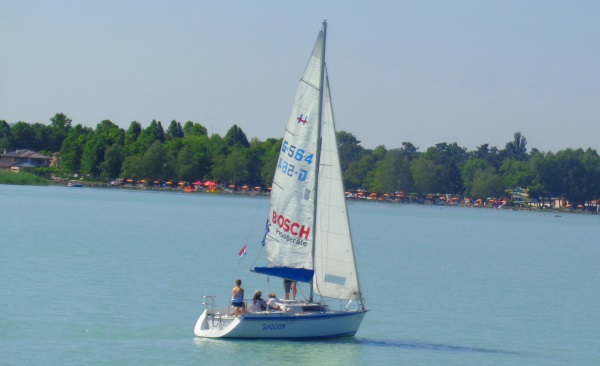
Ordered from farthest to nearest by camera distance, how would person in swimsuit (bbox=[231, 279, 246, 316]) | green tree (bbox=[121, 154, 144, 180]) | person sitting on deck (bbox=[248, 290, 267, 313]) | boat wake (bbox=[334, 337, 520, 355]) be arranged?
green tree (bbox=[121, 154, 144, 180]) → boat wake (bbox=[334, 337, 520, 355]) → person sitting on deck (bbox=[248, 290, 267, 313]) → person in swimsuit (bbox=[231, 279, 246, 316])

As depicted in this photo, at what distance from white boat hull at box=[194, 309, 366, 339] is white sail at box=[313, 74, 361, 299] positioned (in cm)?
88

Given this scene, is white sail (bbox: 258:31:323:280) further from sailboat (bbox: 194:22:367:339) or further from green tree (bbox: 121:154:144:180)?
green tree (bbox: 121:154:144:180)

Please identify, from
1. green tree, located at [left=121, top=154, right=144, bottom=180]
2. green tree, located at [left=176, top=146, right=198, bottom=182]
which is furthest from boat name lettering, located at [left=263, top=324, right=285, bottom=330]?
green tree, located at [left=176, top=146, right=198, bottom=182]

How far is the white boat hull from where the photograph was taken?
30.6 meters

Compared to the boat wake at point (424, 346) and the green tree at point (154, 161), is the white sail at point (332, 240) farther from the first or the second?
the green tree at point (154, 161)

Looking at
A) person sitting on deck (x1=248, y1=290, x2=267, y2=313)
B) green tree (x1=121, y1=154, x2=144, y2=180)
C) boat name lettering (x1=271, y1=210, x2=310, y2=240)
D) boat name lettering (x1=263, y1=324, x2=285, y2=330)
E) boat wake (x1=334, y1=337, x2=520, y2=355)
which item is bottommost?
boat wake (x1=334, y1=337, x2=520, y2=355)

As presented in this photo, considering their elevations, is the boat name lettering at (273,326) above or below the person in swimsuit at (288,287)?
below

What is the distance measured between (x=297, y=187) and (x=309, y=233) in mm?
1326

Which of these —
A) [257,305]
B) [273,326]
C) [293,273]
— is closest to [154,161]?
[293,273]

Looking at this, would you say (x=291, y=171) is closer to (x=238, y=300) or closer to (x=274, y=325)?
(x=238, y=300)

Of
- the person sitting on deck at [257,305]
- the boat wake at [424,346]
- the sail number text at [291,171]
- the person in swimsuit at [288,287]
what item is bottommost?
the boat wake at [424,346]

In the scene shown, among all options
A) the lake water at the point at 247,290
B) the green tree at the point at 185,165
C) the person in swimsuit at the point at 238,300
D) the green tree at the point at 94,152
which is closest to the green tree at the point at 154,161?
the green tree at the point at 185,165

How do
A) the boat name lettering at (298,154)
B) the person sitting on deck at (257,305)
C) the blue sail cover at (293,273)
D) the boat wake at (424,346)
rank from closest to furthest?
the person sitting on deck at (257,305) → the boat name lettering at (298,154) → the blue sail cover at (293,273) → the boat wake at (424,346)

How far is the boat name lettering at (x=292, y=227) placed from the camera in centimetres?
3186
